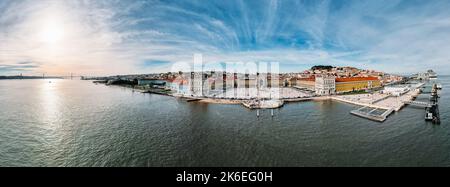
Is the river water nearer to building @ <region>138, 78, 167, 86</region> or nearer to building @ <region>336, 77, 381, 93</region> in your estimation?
building @ <region>336, 77, 381, 93</region>

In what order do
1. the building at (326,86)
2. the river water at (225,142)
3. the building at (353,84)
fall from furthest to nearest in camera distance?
1. the building at (353,84)
2. the building at (326,86)
3. the river water at (225,142)

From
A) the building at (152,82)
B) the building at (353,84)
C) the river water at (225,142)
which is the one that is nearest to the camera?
the river water at (225,142)

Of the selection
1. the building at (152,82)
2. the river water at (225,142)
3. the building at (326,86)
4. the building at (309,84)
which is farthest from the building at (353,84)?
the building at (152,82)

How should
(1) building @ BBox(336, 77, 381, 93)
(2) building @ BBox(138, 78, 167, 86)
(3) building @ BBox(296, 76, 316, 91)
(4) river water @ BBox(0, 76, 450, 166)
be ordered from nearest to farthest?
1. (4) river water @ BBox(0, 76, 450, 166)
2. (1) building @ BBox(336, 77, 381, 93)
3. (3) building @ BBox(296, 76, 316, 91)
4. (2) building @ BBox(138, 78, 167, 86)

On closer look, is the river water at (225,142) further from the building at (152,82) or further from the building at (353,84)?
the building at (152,82)

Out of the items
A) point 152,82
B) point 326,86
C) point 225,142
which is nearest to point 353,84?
point 326,86

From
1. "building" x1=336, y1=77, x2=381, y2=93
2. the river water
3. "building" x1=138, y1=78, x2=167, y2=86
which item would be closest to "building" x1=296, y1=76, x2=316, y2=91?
"building" x1=336, y1=77, x2=381, y2=93

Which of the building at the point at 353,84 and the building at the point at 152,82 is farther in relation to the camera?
the building at the point at 152,82

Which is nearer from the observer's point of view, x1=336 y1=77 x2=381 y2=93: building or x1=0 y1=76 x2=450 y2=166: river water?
x1=0 y1=76 x2=450 y2=166: river water

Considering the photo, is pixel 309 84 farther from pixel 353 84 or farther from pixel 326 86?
pixel 326 86

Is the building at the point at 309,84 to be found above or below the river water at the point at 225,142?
above
